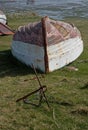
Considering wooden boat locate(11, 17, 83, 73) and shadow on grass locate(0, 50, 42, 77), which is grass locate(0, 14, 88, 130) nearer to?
shadow on grass locate(0, 50, 42, 77)

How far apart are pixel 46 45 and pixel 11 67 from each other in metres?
1.89

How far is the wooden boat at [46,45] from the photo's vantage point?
14.2 metres

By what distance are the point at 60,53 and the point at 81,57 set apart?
2279 millimetres

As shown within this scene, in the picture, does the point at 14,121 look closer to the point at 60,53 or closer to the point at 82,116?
the point at 82,116

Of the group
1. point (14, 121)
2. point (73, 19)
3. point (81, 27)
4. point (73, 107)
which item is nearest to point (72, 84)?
point (73, 107)

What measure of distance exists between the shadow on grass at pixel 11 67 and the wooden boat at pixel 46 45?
23 centimetres

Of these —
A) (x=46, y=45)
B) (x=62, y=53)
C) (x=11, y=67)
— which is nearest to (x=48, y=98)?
(x=46, y=45)

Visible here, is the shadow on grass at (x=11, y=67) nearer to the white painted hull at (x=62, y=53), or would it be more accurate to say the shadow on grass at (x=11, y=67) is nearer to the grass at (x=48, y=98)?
the grass at (x=48, y=98)

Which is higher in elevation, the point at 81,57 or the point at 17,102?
the point at 17,102

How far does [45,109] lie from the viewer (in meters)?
9.84

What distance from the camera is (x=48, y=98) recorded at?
35.0 ft

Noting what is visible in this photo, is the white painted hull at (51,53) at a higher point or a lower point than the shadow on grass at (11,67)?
higher

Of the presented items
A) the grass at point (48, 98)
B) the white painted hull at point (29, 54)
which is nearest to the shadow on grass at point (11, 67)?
the grass at point (48, 98)

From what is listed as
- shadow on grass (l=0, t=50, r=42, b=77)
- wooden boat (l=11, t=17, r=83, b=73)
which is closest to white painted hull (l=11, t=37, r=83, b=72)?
wooden boat (l=11, t=17, r=83, b=73)
